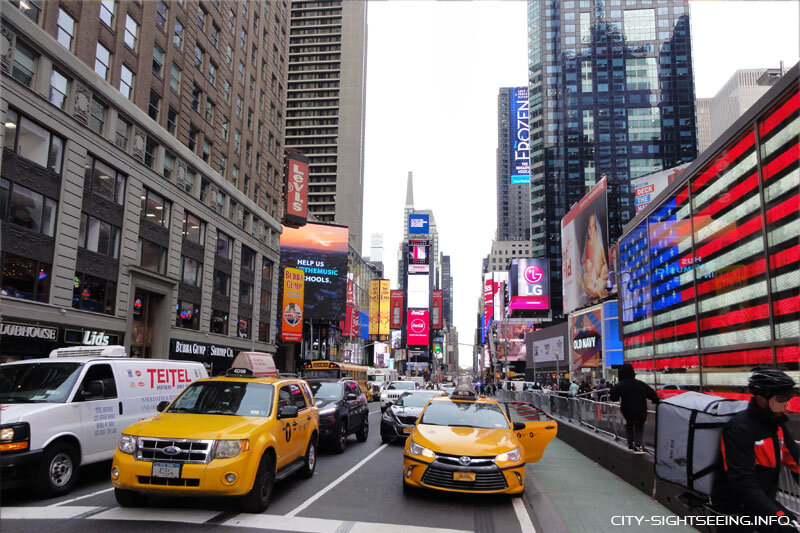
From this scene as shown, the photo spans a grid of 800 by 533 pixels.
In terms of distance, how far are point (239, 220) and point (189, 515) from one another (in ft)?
128

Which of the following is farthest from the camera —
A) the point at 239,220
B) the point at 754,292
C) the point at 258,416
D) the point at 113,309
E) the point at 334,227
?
the point at 334,227

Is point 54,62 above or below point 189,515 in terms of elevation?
above

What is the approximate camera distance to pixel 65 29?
79.7ft

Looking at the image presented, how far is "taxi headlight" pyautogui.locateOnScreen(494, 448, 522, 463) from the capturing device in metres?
7.79

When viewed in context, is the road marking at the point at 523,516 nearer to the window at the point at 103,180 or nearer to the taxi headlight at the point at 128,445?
the taxi headlight at the point at 128,445

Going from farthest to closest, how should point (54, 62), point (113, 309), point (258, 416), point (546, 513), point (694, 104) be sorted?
1. point (694, 104)
2. point (113, 309)
3. point (54, 62)
4. point (258, 416)
5. point (546, 513)

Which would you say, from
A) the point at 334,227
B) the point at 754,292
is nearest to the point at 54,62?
the point at 754,292

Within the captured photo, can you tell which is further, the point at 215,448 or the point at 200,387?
the point at 200,387

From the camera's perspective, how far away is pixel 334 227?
72000 mm

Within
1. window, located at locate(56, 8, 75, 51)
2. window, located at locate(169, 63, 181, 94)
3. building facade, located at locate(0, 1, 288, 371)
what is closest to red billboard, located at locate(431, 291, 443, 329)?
building facade, located at locate(0, 1, 288, 371)

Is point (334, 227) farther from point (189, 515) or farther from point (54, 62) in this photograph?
point (189, 515)

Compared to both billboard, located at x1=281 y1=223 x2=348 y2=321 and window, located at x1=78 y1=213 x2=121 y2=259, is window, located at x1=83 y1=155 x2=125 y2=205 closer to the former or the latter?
window, located at x1=78 y1=213 x2=121 y2=259

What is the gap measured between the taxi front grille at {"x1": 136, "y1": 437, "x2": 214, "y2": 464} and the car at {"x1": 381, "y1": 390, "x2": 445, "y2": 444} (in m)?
8.06

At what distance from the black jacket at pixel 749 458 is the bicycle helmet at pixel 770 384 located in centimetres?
12
